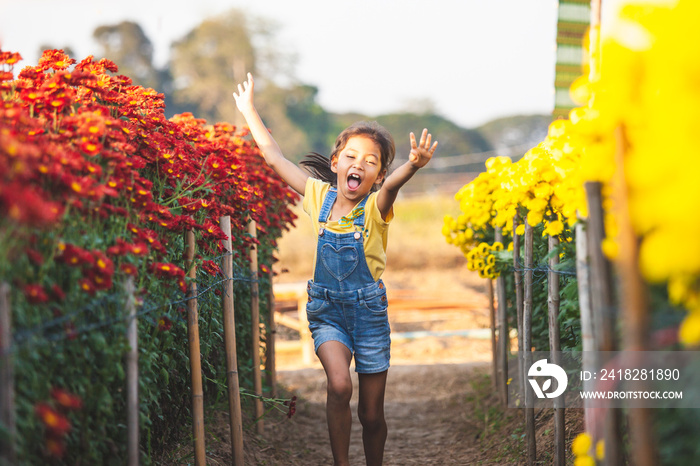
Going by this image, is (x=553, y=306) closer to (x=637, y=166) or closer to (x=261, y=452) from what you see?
(x=637, y=166)

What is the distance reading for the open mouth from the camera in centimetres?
345

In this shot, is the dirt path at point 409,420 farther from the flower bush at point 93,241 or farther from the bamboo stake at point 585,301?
the bamboo stake at point 585,301

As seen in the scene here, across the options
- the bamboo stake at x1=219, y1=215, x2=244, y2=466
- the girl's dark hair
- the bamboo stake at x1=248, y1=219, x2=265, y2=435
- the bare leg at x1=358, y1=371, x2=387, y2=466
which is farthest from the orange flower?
the bamboo stake at x1=248, y1=219, x2=265, y2=435

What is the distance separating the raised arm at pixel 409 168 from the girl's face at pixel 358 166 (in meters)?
0.12

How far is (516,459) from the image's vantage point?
4.05m

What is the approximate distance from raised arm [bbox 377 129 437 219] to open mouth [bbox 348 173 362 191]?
4.9 inches

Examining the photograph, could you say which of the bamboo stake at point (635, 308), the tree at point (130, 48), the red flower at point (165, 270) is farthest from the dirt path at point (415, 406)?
the tree at point (130, 48)

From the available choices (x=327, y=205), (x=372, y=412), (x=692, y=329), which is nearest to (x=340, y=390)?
(x=372, y=412)

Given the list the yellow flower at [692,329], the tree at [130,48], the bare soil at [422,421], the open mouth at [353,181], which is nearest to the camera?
the yellow flower at [692,329]

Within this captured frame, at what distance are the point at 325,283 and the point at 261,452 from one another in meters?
1.46

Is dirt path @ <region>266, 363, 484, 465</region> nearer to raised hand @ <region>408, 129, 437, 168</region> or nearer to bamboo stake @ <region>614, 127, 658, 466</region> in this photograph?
raised hand @ <region>408, 129, 437, 168</region>

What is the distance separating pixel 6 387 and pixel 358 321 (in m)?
1.84

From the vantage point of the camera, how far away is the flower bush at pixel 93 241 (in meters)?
1.92

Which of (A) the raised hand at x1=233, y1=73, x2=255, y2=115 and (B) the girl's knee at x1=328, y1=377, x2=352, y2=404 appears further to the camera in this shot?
(A) the raised hand at x1=233, y1=73, x2=255, y2=115
